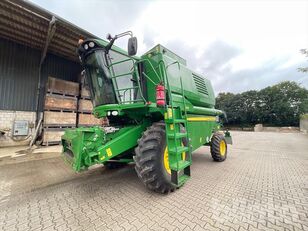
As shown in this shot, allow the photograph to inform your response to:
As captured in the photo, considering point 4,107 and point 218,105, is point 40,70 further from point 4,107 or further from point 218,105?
point 218,105

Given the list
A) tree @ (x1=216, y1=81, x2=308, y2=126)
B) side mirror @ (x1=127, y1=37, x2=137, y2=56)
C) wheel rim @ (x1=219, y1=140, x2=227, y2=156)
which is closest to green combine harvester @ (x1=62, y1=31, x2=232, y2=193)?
side mirror @ (x1=127, y1=37, x2=137, y2=56)

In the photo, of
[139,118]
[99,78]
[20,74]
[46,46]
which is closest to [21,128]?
[20,74]

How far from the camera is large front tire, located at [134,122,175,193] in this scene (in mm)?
2686

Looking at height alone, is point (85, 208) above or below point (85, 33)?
below

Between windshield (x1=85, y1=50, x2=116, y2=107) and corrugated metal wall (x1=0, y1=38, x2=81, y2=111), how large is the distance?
6.98 metres

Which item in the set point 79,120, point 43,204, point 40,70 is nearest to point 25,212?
point 43,204

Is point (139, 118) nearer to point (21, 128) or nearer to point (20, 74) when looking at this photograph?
point (21, 128)

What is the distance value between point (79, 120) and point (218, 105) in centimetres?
4263

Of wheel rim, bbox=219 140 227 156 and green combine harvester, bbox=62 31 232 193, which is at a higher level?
green combine harvester, bbox=62 31 232 193

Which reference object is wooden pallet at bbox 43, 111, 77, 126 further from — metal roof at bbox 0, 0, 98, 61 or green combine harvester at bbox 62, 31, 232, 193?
green combine harvester at bbox 62, 31, 232, 193

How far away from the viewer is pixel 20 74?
8391mm

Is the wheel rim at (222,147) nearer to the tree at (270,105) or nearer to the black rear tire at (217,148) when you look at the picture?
the black rear tire at (217,148)

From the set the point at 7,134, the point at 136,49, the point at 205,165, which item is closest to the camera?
the point at 136,49

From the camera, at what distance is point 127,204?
2.68m
